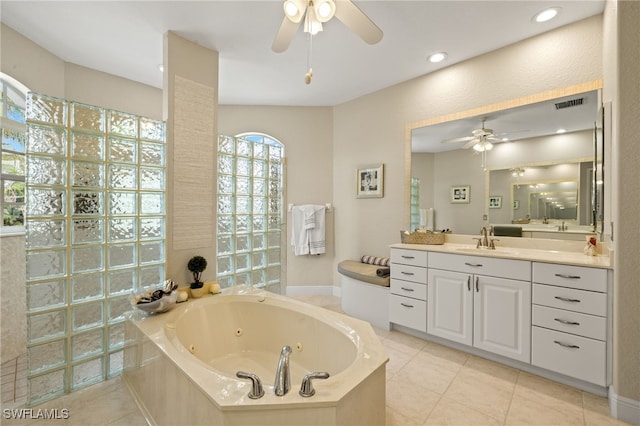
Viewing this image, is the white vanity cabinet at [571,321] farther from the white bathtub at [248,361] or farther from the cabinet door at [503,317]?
the white bathtub at [248,361]

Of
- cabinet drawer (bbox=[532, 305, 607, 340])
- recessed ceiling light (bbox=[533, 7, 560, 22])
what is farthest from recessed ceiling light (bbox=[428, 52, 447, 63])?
cabinet drawer (bbox=[532, 305, 607, 340])

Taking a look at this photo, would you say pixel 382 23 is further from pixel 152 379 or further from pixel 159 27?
pixel 152 379

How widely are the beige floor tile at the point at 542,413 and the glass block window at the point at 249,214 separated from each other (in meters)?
2.26

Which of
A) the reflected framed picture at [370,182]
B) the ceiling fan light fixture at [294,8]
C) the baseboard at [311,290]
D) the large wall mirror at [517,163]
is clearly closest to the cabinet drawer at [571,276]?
the large wall mirror at [517,163]

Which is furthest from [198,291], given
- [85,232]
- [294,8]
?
[294,8]

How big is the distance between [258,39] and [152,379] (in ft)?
8.54

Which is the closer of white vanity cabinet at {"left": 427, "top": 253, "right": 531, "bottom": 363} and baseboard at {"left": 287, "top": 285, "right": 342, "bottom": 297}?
white vanity cabinet at {"left": 427, "top": 253, "right": 531, "bottom": 363}

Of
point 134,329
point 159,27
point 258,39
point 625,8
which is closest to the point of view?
point 625,8

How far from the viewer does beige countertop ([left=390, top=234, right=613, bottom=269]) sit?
1917 millimetres

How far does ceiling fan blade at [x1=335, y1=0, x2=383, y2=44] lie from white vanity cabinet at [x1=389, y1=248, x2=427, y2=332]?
5.98ft

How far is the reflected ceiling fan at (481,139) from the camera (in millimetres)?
2746

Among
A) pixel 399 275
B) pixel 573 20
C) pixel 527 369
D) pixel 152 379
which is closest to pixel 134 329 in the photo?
pixel 152 379

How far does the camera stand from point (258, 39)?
7.98 ft

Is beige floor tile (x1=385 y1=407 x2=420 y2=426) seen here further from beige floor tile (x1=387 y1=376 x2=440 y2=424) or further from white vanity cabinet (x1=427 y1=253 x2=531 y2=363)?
white vanity cabinet (x1=427 y1=253 x2=531 y2=363)
